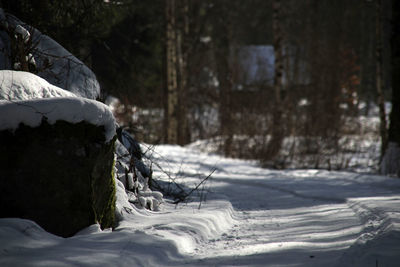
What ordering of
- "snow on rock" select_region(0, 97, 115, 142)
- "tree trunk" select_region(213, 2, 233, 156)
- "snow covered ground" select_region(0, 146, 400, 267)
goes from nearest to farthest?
"snow covered ground" select_region(0, 146, 400, 267)
"snow on rock" select_region(0, 97, 115, 142)
"tree trunk" select_region(213, 2, 233, 156)

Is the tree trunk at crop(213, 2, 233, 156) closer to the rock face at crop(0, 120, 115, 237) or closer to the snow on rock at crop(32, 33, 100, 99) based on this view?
the snow on rock at crop(32, 33, 100, 99)

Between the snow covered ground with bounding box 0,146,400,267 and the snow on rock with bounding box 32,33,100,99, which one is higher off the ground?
the snow on rock with bounding box 32,33,100,99

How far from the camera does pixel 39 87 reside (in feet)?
9.64

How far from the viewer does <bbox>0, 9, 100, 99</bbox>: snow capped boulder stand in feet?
11.8

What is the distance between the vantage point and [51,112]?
8.27 ft

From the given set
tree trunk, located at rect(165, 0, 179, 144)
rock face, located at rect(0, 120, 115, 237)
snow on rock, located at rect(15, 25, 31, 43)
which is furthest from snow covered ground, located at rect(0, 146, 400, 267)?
tree trunk, located at rect(165, 0, 179, 144)

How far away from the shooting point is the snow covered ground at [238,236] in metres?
2.27

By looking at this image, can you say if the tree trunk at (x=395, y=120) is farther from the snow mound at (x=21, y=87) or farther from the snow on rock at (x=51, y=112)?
the snow mound at (x=21, y=87)

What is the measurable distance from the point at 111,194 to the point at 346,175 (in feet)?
16.9

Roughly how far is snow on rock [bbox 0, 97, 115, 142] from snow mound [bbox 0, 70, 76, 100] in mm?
275

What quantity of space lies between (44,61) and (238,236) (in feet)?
9.18

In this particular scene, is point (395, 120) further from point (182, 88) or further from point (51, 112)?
point (182, 88)

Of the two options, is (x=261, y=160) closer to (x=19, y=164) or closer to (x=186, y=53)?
(x=186, y=53)

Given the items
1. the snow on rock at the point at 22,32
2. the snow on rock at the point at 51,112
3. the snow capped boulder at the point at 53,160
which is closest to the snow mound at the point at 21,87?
the snow capped boulder at the point at 53,160
